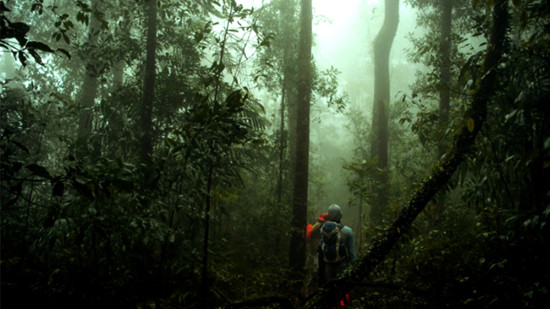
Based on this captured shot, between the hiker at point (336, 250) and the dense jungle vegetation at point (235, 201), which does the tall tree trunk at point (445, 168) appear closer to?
the dense jungle vegetation at point (235, 201)

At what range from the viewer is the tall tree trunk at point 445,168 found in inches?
131

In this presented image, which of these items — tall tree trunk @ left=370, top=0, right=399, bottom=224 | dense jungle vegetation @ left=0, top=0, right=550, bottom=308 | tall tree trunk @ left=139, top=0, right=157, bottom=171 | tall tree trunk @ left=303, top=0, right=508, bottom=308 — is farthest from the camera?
tall tree trunk @ left=370, top=0, right=399, bottom=224

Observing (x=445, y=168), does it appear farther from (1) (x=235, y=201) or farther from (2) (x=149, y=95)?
(2) (x=149, y=95)

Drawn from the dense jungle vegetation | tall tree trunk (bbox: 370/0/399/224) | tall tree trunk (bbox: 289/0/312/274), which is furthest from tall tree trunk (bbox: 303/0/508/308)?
tall tree trunk (bbox: 370/0/399/224)

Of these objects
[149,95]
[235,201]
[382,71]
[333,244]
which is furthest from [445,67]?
[149,95]

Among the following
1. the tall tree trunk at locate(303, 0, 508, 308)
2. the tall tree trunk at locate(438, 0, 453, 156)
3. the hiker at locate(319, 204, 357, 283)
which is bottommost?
the hiker at locate(319, 204, 357, 283)

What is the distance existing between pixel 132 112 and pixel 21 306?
3.65m

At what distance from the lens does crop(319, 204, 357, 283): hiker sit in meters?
4.99

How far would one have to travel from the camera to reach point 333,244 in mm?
5047

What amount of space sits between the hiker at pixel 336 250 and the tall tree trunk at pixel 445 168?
120 cm

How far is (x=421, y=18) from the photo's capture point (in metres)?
11.9

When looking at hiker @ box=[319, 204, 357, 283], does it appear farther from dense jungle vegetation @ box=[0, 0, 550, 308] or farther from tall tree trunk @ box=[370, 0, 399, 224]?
tall tree trunk @ box=[370, 0, 399, 224]

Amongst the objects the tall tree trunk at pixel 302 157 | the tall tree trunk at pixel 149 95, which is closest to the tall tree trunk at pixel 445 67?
the tall tree trunk at pixel 302 157

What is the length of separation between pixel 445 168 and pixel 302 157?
3951mm
